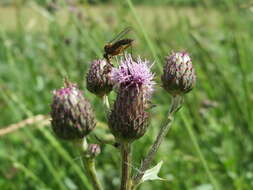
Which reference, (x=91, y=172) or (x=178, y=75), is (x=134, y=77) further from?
(x=91, y=172)

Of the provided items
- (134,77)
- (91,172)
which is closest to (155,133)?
(134,77)

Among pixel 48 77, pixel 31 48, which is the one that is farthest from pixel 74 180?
pixel 31 48

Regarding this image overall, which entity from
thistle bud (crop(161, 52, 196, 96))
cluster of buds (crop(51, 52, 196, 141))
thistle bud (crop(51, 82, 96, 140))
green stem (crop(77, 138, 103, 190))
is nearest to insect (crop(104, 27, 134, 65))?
cluster of buds (crop(51, 52, 196, 141))

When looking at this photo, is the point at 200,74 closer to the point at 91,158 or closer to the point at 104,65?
the point at 104,65

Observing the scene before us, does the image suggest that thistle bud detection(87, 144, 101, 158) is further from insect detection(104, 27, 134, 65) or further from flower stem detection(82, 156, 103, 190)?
insect detection(104, 27, 134, 65)

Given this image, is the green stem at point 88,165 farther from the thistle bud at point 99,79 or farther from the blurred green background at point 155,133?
the blurred green background at point 155,133

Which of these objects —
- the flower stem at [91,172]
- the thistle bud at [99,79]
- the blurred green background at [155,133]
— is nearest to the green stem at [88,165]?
the flower stem at [91,172]

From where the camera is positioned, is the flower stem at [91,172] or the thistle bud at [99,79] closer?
the flower stem at [91,172]
